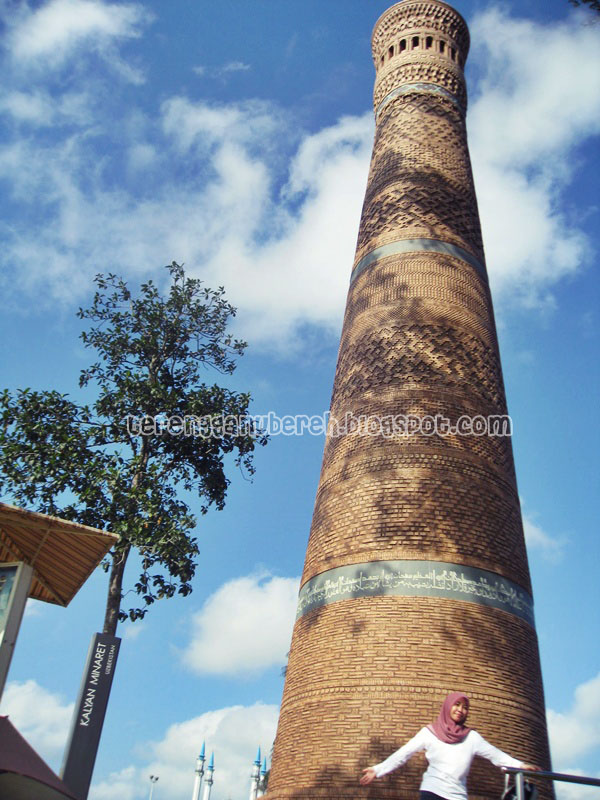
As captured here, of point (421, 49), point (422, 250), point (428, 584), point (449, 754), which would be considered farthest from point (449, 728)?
point (421, 49)

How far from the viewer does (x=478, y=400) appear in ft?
41.3

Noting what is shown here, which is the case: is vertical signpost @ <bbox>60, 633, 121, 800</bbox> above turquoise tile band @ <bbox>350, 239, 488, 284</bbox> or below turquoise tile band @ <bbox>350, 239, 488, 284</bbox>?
below

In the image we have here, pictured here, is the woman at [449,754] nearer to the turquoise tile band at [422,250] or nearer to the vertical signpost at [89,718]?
the vertical signpost at [89,718]

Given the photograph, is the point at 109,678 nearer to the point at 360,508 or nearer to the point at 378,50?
the point at 360,508

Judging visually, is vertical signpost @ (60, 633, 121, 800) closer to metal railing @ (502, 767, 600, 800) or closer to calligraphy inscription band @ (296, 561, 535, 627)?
calligraphy inscription band @ (296, 561, 535, 627)

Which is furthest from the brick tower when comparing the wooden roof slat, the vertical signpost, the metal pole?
the metal pole

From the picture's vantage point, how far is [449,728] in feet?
16.0

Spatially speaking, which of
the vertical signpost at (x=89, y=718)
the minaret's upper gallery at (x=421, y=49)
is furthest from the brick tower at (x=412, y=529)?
the vertical signpost at (x=89, y=718)

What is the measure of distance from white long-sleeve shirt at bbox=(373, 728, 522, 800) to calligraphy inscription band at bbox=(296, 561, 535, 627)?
5.34 metres

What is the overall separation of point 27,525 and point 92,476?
18.6 feet

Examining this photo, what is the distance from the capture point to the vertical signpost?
9602 millimetres

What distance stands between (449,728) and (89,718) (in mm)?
6535

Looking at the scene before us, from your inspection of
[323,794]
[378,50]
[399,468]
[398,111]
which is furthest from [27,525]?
[378,50]

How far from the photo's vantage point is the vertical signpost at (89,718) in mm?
9602
